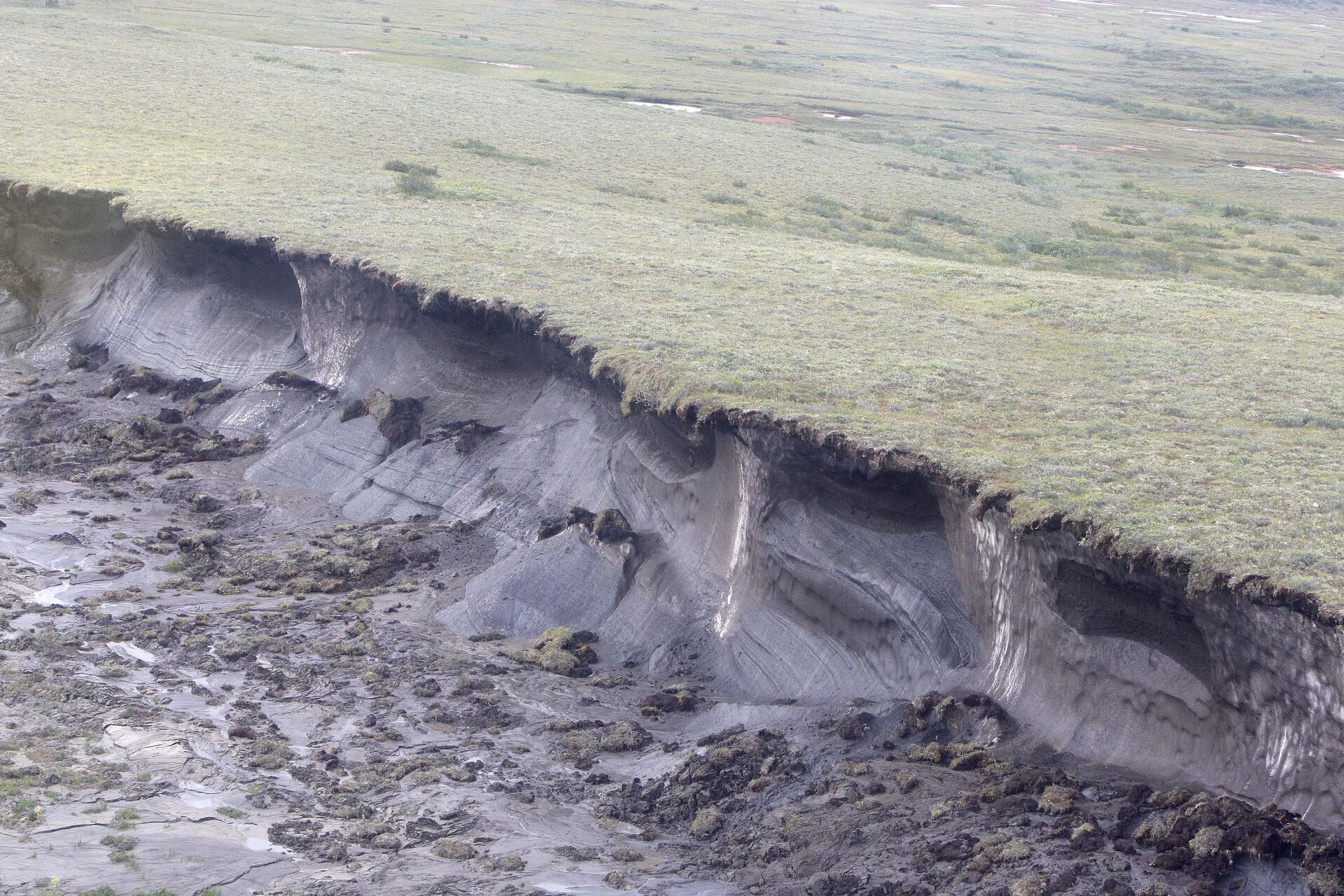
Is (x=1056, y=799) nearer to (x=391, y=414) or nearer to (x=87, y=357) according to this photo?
(x=391, y=414)

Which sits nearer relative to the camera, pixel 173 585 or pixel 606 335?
pixel 173 585

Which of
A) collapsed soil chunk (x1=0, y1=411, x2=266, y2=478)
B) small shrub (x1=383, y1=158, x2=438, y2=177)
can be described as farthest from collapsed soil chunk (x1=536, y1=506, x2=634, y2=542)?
small shrub (x1=383, y1=158, x2=438, y2=177)

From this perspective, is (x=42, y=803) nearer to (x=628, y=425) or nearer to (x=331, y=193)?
(x=628, y=425)

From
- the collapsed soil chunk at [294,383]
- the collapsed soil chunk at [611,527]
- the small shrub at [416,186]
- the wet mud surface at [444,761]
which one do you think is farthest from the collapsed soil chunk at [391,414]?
the small shrub at [416,186]

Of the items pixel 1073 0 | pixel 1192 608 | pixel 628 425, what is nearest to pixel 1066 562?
pixel 1192 608

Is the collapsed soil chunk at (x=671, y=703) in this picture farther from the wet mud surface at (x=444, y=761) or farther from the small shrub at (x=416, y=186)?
the small shrub at (x=416, y=186)

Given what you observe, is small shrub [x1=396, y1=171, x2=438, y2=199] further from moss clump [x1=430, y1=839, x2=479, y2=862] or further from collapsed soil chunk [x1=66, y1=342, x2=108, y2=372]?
moss clump [x1=430, y1=839, x2=479, y2=862]
